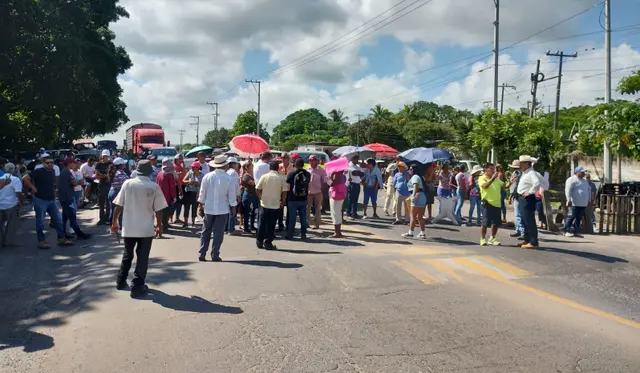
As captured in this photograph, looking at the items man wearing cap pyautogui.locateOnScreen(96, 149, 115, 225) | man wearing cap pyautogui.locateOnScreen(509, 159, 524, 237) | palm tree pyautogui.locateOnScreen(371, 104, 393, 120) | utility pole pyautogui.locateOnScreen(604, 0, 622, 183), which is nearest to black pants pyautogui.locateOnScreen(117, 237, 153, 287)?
man wearing cap pyautogui.locateOnScreen(96, 149, 115, 225)

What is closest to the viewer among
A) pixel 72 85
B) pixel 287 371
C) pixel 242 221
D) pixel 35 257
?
pixel 287 371

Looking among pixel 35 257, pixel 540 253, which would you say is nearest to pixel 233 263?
pixel 35 257

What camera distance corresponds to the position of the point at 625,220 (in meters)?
13.2

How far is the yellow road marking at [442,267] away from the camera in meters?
8.14

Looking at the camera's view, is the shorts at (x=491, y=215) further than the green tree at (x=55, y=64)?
No

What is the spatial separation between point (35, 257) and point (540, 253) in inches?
370

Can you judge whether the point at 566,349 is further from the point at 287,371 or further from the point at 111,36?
the point at 111,36

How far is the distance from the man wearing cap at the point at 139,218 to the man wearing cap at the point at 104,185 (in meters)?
5.93

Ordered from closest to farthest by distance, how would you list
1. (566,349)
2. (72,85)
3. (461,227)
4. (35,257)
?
(566,349)
(35,257)
(461,227)
(72,85)

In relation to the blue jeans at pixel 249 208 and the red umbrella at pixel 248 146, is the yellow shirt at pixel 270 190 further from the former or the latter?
the red umbrella at pixel 248 146

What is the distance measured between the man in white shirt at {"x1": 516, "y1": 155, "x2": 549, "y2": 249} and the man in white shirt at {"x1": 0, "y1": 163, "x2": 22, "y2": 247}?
974 cm

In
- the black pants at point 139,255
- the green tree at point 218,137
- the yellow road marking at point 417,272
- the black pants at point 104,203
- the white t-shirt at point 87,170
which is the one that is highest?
the green tree at point 218,137

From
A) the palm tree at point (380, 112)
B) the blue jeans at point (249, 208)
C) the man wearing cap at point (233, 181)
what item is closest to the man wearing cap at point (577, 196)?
the blue jeans at point (249, 208)

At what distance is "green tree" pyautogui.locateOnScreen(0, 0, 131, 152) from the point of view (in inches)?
910
